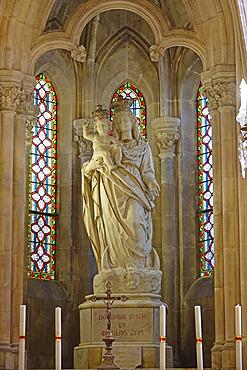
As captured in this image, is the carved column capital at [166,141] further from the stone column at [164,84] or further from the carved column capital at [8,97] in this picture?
the carved column capital at [8,97]

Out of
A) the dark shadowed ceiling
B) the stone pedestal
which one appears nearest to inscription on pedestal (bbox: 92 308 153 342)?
the stone pedestal

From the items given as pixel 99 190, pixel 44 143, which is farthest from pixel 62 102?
pixel 99 190

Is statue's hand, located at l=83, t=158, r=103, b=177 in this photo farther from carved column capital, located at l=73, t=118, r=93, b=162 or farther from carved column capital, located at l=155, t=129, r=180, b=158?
carved column capital, located at l=155, t=129, r=180, b=158

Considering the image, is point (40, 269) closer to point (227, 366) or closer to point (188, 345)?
point (188, 345)

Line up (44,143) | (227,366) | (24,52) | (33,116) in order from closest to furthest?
(227,366) < (24,52) < (33,116) < (44,143)

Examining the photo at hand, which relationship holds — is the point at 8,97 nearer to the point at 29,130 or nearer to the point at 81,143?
the point at 29,130

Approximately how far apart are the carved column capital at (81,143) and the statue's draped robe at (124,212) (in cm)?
296

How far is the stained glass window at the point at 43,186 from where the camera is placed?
22766 mm

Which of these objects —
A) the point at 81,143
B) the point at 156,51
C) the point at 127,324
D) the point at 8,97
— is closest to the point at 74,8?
the point at 81,143

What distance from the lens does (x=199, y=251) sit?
2278 cm

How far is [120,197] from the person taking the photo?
19.9 m

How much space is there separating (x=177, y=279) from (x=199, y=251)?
2.09 feet

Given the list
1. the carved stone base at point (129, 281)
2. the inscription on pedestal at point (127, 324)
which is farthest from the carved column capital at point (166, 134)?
the inscription on pedestal at point (127, 324)

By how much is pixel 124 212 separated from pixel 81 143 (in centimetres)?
351
